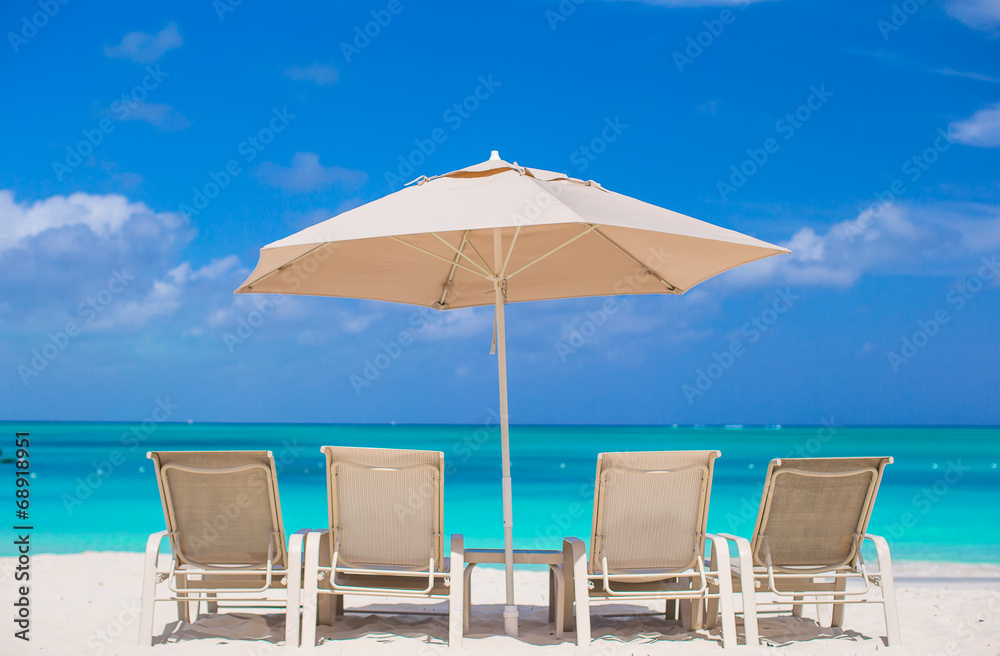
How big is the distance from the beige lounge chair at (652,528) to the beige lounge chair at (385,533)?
613 mm

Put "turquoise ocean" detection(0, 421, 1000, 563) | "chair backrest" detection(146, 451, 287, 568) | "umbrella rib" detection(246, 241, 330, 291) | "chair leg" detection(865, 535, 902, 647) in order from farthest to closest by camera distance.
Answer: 1. "turquoise ocean" detection(0, 421, 1000, 563)
2. "umbrella rib" detection(246, 241, 330, 291)
3. "chair leg" detection(865, 535, 902, 647)
4. "chair backrest" detection(146, 451, 287, 568)

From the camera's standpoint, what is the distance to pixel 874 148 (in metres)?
52.5

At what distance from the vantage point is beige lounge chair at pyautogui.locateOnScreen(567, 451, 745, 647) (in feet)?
11.4

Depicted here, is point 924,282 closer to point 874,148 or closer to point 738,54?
point 874,148

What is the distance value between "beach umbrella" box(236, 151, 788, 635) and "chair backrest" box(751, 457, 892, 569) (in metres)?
1.04

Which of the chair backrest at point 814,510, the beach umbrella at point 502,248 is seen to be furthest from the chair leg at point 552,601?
the chair backrest at point 814,510

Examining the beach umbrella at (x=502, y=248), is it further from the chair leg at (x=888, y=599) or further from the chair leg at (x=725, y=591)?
the chair leg at (x=888, y=599)

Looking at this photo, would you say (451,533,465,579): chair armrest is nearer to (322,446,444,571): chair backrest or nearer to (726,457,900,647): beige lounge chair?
(322,446,444,571): chair backrest

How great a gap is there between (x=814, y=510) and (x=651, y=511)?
79 cm

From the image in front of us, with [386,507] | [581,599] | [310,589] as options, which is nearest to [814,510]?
[581,599]

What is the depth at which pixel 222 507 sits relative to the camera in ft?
11.6

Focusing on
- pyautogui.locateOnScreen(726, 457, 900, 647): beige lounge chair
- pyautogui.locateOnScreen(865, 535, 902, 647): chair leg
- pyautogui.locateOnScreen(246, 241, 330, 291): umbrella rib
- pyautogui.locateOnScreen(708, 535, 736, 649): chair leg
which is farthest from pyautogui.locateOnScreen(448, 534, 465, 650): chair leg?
pyautogui.locateOnScreen(865, 535, 902, 647): chair leg

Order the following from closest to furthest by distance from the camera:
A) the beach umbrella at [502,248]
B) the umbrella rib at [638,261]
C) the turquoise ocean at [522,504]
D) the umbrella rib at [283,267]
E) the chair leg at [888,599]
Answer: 1. the beach umbrella at [502,248]
2. the chair leg at [888,599]
3. the umbrella rib at [283,267]
4. the umbrella rib at [638,261]
5. the turquoise ocean at [522,504]

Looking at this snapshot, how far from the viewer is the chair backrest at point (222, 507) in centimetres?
348
